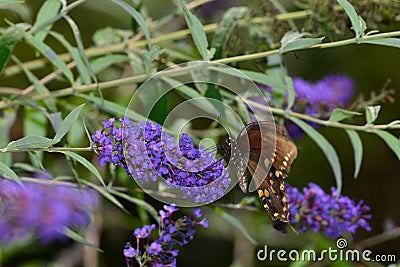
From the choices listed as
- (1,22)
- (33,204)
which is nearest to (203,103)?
(33,204)

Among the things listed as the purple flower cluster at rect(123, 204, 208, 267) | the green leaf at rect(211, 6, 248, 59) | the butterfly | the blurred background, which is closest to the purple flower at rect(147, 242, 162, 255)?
the purple flower cluster at rect(123, 204, 208, 267)

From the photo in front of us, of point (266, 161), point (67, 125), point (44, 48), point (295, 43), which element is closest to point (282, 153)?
point (266, 161)

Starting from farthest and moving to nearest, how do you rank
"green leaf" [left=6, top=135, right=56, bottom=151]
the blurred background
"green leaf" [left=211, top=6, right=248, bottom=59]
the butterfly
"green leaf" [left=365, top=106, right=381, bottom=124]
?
the blurred background
"green leaf" [left=211, top=6, right=248, bottom=59]
"green leaf" [left=365, top=106, right=381, bottom=124]
the butterfly
"green leaf" [left=6, top=135, right=56, bottom=151]

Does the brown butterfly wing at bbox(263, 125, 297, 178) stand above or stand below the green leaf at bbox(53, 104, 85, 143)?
above

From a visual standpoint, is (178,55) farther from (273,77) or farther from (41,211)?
(41,211)

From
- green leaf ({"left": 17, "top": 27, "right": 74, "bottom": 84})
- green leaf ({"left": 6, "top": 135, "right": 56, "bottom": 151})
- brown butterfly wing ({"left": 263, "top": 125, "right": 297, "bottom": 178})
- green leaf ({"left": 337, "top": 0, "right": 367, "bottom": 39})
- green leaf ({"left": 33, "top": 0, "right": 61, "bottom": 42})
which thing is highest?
green leaf ({"left": 33, "top": 0, "right": 61, "bottom": 42})

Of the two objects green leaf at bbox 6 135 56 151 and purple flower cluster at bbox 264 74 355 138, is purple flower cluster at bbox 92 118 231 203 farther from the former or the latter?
purple flower cluster at bbox 264 74 355 138
